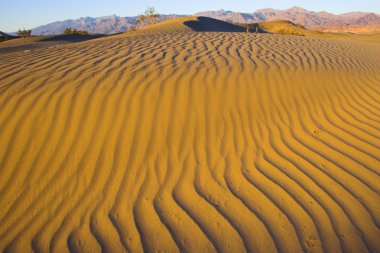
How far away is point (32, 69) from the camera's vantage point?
421 centimetres

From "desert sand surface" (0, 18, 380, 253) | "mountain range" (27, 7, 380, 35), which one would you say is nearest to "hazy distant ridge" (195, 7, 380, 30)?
"mountain range" (27, 7, 380, 35)

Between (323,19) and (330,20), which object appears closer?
(330,20)

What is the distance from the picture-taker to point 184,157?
3.05 meters

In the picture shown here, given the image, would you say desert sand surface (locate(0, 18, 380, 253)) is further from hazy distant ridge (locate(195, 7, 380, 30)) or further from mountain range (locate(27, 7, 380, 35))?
hazy distant ridge (locate(195, 7, 380, 30))

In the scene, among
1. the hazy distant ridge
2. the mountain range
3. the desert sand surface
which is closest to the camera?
the desert sand surface

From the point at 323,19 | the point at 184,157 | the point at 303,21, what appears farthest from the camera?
the point at 323,19

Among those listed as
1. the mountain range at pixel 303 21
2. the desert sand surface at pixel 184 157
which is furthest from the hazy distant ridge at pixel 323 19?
the desert sand surface at pixel 184 157

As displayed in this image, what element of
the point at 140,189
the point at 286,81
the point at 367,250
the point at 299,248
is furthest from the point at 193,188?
the point at 286,81

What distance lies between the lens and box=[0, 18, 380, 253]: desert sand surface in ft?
7.31

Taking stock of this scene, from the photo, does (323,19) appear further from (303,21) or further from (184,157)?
(184,157)

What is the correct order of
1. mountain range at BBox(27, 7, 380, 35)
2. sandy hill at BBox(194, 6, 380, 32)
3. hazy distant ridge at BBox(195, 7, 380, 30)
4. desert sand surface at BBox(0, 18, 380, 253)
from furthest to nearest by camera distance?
hazy distant ridge at BBox(195, 7, 380, 30) < mountain range at BBox(27, 7, 380, 35) < sandy hill at BBox(194, 6, 380, 32) < desert sand surface at BBox(0, 18, 380, 253)

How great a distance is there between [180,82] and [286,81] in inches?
63.5

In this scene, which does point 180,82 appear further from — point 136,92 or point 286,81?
point 286,81

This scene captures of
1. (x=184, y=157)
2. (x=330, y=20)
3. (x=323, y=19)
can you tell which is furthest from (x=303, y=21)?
(x=184, y=157)
